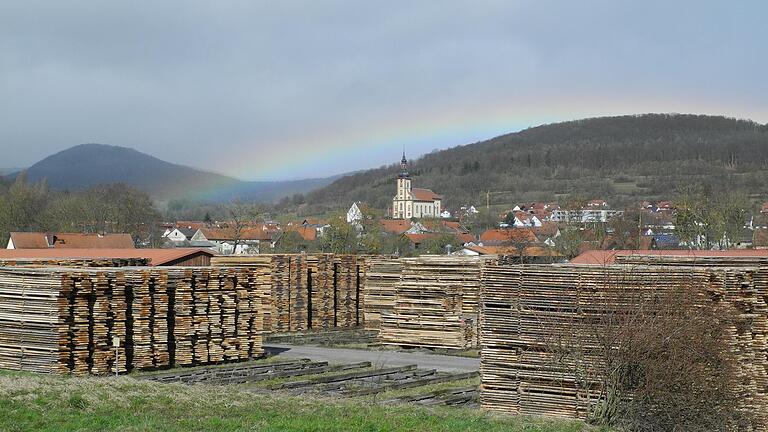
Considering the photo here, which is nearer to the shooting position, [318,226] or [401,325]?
[401,325]

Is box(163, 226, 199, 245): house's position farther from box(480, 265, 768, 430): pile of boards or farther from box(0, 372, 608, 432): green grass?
box(480, 265, 768, 430): pile of boards

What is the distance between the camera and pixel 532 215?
138 metres

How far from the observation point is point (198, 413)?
46.7 ft

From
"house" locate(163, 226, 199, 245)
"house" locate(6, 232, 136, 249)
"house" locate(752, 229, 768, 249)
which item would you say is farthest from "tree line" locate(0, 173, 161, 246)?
"house" locate(752, 229, 768, 249)

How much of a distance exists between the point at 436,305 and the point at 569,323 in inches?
488

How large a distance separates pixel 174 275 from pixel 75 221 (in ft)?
191

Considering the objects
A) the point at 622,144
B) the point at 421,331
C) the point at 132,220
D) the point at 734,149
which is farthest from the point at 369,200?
the point at 421,331

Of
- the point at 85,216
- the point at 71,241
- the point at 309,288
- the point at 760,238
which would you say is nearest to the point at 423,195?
the point at 85,216

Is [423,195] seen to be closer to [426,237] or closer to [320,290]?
[426,237]

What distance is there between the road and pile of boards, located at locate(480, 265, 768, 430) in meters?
6.81

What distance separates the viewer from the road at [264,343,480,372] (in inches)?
944

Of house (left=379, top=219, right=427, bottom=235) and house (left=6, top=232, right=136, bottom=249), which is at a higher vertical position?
house (left=379, top=219, right=427, bottom=235)

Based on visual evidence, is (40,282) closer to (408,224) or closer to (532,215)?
(408,224)

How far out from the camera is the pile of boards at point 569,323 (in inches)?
582
